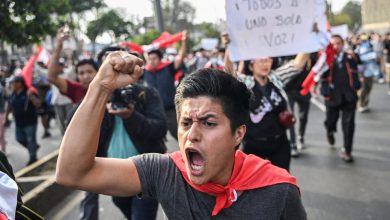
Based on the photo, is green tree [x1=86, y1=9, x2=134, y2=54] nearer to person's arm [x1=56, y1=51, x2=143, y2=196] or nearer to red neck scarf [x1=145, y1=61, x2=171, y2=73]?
red neck scarf [x1=145, y1=61, x2=171, y2=73]

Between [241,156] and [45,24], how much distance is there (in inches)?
160

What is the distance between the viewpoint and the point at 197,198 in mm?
1809

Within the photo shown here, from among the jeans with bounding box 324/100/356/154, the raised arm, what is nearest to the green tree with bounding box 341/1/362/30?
the jeans with bounding box 324/100/356/154

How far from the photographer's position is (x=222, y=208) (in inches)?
68.9

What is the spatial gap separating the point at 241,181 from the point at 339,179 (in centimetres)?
387

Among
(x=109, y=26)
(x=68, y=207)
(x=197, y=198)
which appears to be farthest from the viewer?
(x=109, y=26)

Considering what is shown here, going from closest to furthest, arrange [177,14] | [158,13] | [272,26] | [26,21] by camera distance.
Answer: [272,26] < [26,21] < [158,13] < [177,14]

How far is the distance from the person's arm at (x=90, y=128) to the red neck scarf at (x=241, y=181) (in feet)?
1.29

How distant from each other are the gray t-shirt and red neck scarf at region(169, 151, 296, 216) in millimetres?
25

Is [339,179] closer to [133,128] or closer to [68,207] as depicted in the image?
[133,128]

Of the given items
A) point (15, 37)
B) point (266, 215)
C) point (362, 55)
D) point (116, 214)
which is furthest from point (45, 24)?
point (362, 55)

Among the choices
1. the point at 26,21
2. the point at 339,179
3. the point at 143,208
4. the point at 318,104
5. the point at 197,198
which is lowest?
the point at 318,104

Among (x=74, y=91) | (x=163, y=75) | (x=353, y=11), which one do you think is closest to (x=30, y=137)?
(x=163, y=75)

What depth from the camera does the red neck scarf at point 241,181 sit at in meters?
1.75
